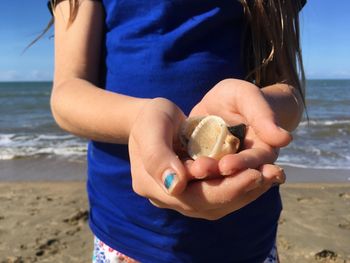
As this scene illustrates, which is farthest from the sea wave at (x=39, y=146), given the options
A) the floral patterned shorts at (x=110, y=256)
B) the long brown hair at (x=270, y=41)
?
the long brown hair at (x=270, y=41)

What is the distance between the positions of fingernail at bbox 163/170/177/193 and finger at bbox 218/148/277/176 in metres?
0.10

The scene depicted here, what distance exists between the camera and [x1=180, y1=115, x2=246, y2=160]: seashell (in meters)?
1.02

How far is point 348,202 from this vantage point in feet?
18.0

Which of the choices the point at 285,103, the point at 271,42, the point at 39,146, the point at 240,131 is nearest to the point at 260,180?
the point at 240,131

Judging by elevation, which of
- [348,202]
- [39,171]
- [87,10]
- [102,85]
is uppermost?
[87,10]

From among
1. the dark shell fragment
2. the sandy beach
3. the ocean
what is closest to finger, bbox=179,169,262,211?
the dark shell fragment

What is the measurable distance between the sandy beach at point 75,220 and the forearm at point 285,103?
9.39ft

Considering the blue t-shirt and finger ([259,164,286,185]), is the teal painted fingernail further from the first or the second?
the blue t-shirt

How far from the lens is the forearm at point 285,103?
3.91 feet

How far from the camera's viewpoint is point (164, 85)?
4.49 feet

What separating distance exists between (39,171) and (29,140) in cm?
313

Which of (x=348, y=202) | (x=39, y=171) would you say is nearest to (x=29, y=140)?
(x=39, y=171)

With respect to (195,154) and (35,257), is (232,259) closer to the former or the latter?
(195,154)

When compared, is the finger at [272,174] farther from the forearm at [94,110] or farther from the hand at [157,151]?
the forearm at [94,110]
